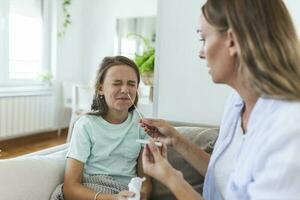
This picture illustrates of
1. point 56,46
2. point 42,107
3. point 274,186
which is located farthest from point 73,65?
point 274,186

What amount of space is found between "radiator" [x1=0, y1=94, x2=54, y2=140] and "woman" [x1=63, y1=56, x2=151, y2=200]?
261 cm

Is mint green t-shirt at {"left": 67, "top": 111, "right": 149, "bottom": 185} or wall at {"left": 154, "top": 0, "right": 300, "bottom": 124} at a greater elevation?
wall at {"left": 154, "top": 0, "right": 300, "bottom": 124}

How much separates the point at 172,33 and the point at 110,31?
3.23m

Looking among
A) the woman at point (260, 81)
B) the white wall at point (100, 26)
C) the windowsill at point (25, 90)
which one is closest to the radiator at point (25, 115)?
the windowsill at point (25, 90)

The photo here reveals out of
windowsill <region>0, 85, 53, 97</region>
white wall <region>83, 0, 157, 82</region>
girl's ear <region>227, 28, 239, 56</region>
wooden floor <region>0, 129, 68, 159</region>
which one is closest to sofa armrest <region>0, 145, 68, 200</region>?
girl's ear <region>227, 28, 239, 56</region>

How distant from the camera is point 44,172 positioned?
116cm

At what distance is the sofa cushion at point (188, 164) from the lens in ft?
4.09

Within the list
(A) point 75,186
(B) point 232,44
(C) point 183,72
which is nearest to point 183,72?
(C) point 183,72

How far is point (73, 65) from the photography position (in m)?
4.54

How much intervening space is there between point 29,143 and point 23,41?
1.18m

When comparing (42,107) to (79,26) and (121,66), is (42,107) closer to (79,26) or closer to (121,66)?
(79,26)

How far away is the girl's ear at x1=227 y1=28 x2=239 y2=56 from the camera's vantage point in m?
0.70

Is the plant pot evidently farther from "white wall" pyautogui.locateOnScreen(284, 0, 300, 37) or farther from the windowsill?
the windowsill

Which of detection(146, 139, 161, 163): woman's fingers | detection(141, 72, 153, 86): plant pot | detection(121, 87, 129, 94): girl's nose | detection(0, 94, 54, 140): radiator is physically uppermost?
detection(141, 72, 153, 86): plant pot
